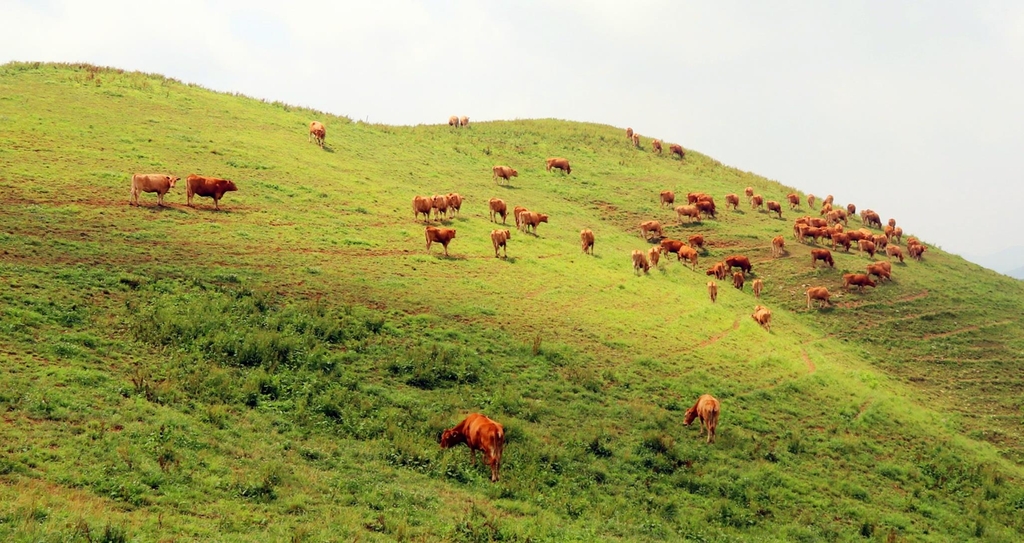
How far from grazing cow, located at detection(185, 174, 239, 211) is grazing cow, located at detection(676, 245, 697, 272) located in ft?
78.8

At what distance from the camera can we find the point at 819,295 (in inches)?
1433

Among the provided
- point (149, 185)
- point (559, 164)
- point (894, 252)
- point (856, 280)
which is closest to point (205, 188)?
point (149, 185)

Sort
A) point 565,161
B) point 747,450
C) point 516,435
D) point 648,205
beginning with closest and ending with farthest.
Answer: point 516,435 → point 747,450 → point 648,205 → point 565,161

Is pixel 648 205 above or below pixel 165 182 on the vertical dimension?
above

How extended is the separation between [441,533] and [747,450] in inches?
428

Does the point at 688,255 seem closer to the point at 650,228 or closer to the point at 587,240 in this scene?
the point at 650,228

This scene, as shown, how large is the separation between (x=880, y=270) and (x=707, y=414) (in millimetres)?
25744

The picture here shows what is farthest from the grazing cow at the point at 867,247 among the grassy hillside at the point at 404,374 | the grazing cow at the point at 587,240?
the grazing cow at the point at 587,240

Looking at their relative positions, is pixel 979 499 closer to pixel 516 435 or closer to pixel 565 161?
pixel 516 435

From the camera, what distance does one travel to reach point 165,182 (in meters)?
27.6

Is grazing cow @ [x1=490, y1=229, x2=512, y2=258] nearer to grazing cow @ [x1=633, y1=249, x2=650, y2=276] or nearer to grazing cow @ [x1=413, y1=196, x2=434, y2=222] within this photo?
grazing cow @ [x1=413, y1=196, x2=434, y2=222]

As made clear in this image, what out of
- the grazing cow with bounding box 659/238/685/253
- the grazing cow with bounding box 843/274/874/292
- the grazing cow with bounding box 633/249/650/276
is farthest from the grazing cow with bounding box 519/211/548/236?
the grazing cow with bounding box 843/274/874/292

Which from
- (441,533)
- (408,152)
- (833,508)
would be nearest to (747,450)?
(833,508)

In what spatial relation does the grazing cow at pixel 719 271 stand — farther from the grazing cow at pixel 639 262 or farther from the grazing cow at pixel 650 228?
the grazing cow at pixel 650 228
